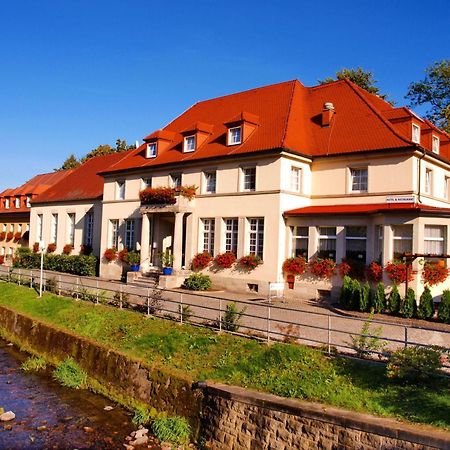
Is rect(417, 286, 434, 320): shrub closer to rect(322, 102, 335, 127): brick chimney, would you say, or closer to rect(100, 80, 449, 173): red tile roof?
rect(100, 80, 449, 173): red tile roof

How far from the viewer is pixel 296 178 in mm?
24609

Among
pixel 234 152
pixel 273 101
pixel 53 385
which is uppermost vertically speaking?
pixel 273 101

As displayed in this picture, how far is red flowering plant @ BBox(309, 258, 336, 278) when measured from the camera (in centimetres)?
2172

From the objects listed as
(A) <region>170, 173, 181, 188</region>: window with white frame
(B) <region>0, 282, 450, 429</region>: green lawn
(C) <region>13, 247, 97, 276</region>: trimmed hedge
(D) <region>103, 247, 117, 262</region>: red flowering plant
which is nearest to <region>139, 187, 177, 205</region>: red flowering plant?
(A) <region>170, 173, 181, 188</region>: window with white frame

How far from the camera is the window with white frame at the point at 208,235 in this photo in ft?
86.1

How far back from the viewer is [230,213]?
2520 cm

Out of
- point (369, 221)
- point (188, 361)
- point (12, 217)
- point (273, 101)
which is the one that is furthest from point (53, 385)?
point (12, 217)

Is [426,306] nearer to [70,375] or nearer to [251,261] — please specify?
[251,261]

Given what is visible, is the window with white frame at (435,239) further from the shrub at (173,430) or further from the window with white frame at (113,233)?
the window with white frame at (113,233)

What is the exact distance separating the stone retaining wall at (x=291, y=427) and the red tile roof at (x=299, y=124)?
1526 cm

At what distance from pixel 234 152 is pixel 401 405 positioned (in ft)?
58.9

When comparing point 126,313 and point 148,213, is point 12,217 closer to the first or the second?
point 148,213

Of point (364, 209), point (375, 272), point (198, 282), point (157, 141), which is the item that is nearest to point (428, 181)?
point (364, 209)

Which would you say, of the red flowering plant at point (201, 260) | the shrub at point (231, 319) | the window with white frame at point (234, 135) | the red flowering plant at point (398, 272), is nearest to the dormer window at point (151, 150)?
the window with white frame at point (234, 135)
